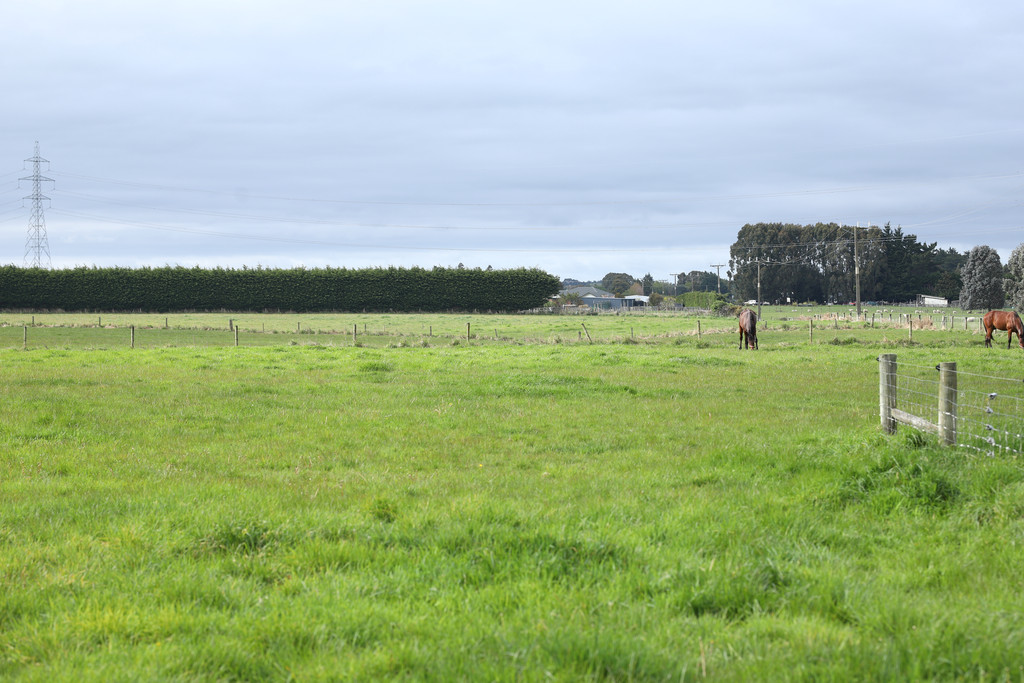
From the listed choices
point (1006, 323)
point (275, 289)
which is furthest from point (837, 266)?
point (1006, 323)

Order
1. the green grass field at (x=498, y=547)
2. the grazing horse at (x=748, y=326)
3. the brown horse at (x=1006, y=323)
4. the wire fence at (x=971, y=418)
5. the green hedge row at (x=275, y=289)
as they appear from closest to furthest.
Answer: the green grass field at (x=498, y=547), the wire fence at (x=971, y=418), the brown horse at (x=1006, y=323), the grazing horse at (x=748, y=326), the green hedge row at (x=275, y=289)

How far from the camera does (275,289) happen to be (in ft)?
261

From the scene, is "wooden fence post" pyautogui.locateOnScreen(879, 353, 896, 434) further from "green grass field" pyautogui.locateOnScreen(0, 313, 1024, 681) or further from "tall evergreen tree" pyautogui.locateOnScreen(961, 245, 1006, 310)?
"tall evergreen tree" pyautogui.locateOnScreen(961, 245, 1006, 310)

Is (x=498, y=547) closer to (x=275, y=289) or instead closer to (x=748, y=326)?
→ (x=748, y=326)

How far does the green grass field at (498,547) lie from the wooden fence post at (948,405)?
1.43ft

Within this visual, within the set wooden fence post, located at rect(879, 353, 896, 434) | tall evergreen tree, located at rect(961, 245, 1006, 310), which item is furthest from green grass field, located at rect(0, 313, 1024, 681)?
tall evergreen tree, located at rect(961, 245, 1006, 310)

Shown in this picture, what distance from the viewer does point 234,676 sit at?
421cm

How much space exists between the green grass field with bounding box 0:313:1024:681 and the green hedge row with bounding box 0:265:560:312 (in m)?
66.7

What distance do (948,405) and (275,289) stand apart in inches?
2999

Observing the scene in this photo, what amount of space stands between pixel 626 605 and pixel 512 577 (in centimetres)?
93

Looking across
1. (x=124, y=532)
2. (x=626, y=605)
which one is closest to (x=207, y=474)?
(x=124, y=532)

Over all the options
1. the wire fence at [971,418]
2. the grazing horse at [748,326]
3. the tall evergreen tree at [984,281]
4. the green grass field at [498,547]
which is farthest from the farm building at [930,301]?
the green grass field at [498,547]

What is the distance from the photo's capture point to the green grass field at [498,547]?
14.3 ft

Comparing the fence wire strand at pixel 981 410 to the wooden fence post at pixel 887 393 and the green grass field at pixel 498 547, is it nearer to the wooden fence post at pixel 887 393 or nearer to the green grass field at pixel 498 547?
the wooden fence post at pixel 887 393
